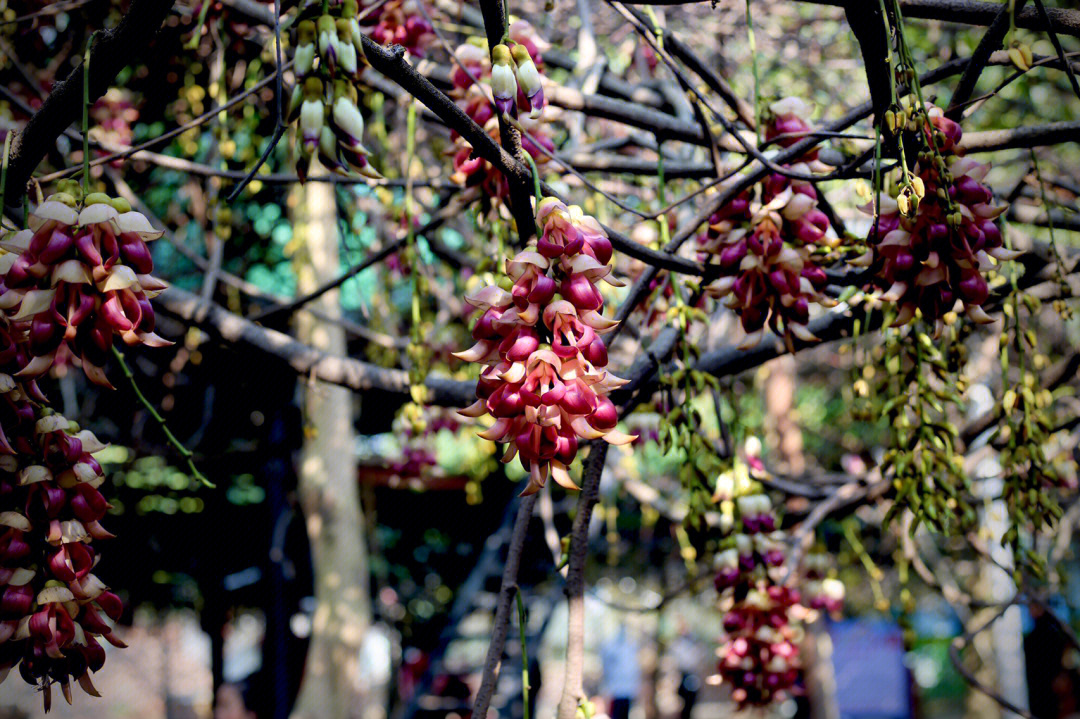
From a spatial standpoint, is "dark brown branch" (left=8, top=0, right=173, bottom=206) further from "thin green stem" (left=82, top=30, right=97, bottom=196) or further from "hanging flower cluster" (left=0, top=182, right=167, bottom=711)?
"hanging flower cluster" (left=0, top=182, right=167, bottom=711)

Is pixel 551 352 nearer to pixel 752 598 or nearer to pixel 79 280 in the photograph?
Answer: pixel 79 280

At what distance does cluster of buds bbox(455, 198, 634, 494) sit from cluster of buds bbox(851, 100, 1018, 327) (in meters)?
0.39

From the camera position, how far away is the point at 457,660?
21.5 ft

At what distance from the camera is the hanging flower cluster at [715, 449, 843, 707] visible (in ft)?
5.19

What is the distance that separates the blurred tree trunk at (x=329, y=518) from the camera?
122 inches

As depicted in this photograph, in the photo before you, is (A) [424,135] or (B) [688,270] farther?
(A) [424,135]

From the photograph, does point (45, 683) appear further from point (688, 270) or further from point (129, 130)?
point (129, 130)

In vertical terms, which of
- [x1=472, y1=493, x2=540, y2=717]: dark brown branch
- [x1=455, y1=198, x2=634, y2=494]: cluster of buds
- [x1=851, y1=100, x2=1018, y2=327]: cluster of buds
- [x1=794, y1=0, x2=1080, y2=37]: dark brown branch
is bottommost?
[x1=472, y1=493, x2=540, y2=717]: dark brown branch

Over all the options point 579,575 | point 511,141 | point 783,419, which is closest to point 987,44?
point 511,141

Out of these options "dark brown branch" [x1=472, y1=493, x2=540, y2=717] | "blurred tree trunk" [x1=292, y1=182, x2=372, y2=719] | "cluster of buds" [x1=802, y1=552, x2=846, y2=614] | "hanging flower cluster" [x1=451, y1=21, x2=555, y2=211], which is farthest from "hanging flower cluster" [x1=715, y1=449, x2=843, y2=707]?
"blurred tree trunk" [x1=292, y1=182, x2=372, y2=719]

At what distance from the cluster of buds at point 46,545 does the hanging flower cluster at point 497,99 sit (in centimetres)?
60

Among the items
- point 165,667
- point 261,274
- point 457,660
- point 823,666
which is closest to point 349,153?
point 823,666

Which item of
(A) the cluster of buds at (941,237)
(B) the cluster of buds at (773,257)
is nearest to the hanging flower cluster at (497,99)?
(B) the cluster of buds at (773,257)

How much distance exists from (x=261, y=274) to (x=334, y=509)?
188 centimetres
